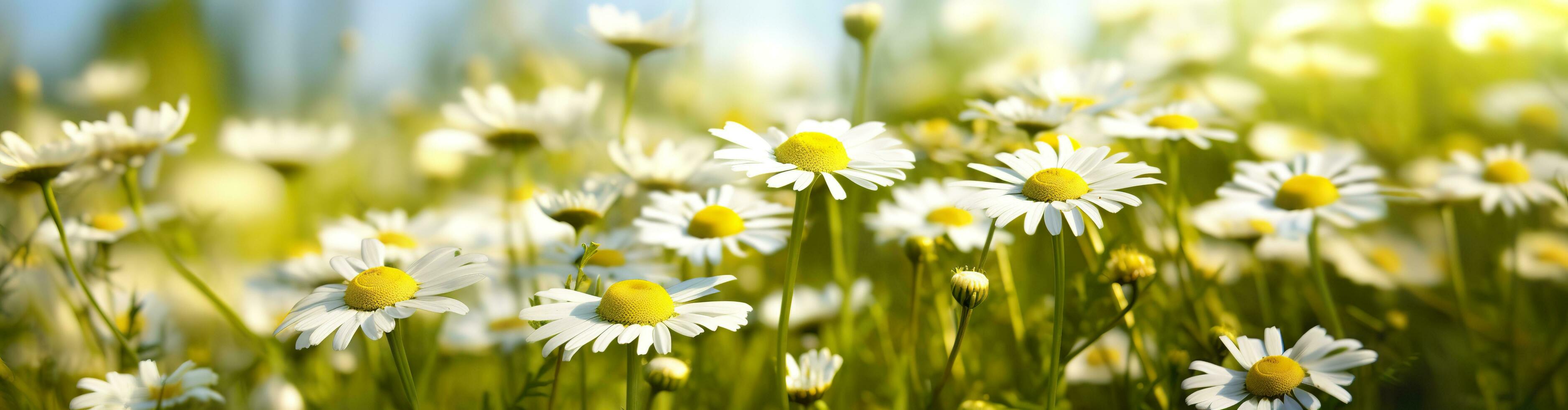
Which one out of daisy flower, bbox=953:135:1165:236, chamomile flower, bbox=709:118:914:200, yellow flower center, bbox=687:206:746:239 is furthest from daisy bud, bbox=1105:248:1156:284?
yellow flower center, bbox=687:206:746:239

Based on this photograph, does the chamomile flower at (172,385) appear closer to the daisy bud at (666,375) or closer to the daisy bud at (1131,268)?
the daisy bud at (666,375)

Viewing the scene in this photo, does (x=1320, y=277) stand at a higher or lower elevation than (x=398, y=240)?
higher

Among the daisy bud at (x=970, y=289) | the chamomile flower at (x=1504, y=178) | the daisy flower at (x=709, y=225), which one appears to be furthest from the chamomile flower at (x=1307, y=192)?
the daisy flower at (x=709, y=225)

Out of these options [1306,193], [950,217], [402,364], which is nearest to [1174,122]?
[1306,193]

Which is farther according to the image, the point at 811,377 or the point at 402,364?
the point at 811,377

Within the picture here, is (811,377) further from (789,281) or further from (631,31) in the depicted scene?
(631,31)

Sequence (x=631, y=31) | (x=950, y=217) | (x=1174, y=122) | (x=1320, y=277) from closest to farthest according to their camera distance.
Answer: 1. (x=1320, y=277)
2. (x=1174, y=122)
3. (x=950, y=217)
4. (x=631, y=31)

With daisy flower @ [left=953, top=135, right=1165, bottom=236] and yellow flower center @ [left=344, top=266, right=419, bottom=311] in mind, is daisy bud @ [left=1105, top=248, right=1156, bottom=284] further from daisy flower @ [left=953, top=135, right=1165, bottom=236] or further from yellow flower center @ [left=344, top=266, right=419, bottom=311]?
Result: yellow flower center @ [left=344, top=266, right=419, bottom=311]
